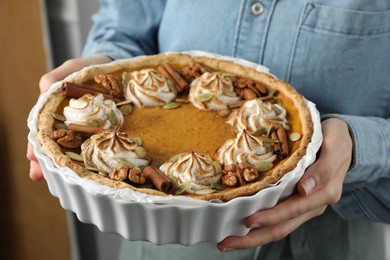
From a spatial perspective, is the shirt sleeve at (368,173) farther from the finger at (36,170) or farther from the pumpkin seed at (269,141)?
the finger at (36,170)

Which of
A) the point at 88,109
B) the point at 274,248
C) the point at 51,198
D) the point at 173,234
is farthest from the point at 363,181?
the point at 51,198

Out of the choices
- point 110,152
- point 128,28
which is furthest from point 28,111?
point 110,152

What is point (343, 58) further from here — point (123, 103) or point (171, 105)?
point (123, 103)

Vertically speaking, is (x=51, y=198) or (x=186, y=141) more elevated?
(x=186, y=141)

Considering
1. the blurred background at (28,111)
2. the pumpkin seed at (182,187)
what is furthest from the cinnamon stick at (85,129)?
the blurred background at (28,111)

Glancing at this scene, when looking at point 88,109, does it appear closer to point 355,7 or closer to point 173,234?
point 173,234

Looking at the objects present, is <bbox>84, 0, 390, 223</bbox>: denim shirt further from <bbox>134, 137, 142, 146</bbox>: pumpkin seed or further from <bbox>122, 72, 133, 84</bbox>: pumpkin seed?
<bbox>134, 137, 142, 146</bbox>: pumpkin seed
